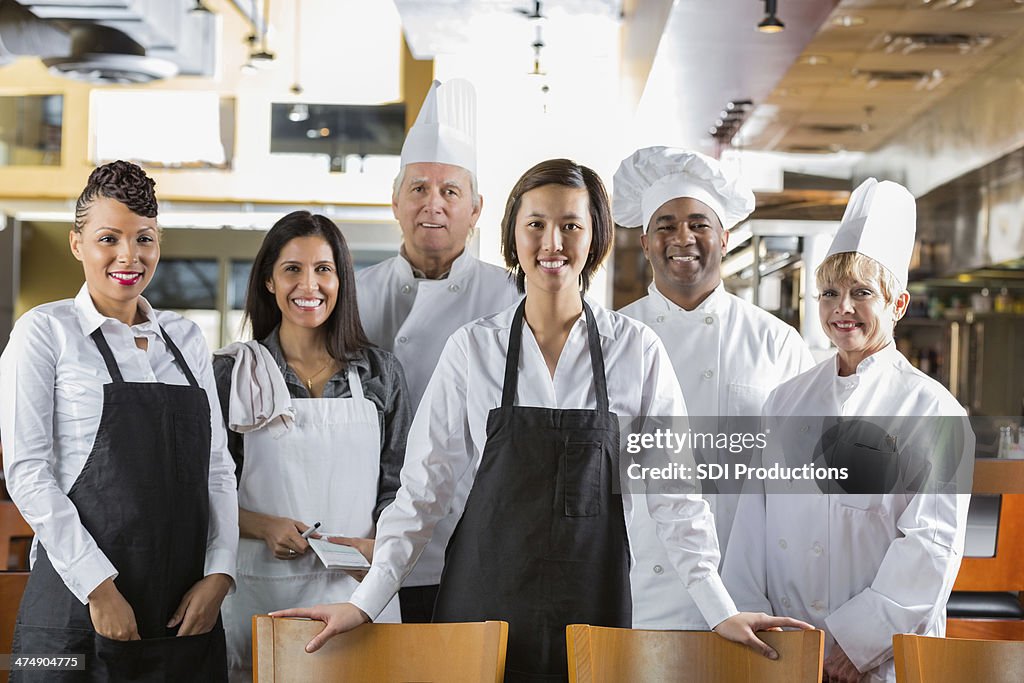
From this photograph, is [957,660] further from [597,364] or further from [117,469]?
[117,469]

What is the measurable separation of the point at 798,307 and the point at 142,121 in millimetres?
2505

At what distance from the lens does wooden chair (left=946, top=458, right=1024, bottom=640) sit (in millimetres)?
2305

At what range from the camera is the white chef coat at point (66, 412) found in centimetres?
171

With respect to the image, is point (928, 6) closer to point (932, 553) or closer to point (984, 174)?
point (984, 174)

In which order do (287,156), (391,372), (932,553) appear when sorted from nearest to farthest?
(932,553)
(391,372)
(287,156)

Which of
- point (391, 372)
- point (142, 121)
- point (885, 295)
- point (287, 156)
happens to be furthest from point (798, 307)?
point (142, 121)

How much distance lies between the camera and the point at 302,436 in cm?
205

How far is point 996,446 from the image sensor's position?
8.83 feet

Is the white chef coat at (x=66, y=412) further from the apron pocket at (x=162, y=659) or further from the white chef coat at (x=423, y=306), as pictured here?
the white chef coat at (x=423, y=306)

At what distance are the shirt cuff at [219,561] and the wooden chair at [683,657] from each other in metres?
0.80

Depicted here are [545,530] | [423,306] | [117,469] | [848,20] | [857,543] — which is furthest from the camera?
[848,20]

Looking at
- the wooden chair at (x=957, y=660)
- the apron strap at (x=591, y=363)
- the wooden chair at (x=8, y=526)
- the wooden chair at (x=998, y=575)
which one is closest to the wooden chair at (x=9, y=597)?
the wooden chair at (x=8, y=526)

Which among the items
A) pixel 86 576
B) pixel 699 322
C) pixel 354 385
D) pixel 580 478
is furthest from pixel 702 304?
pixel 86 576

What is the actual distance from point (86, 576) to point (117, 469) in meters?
0.19
